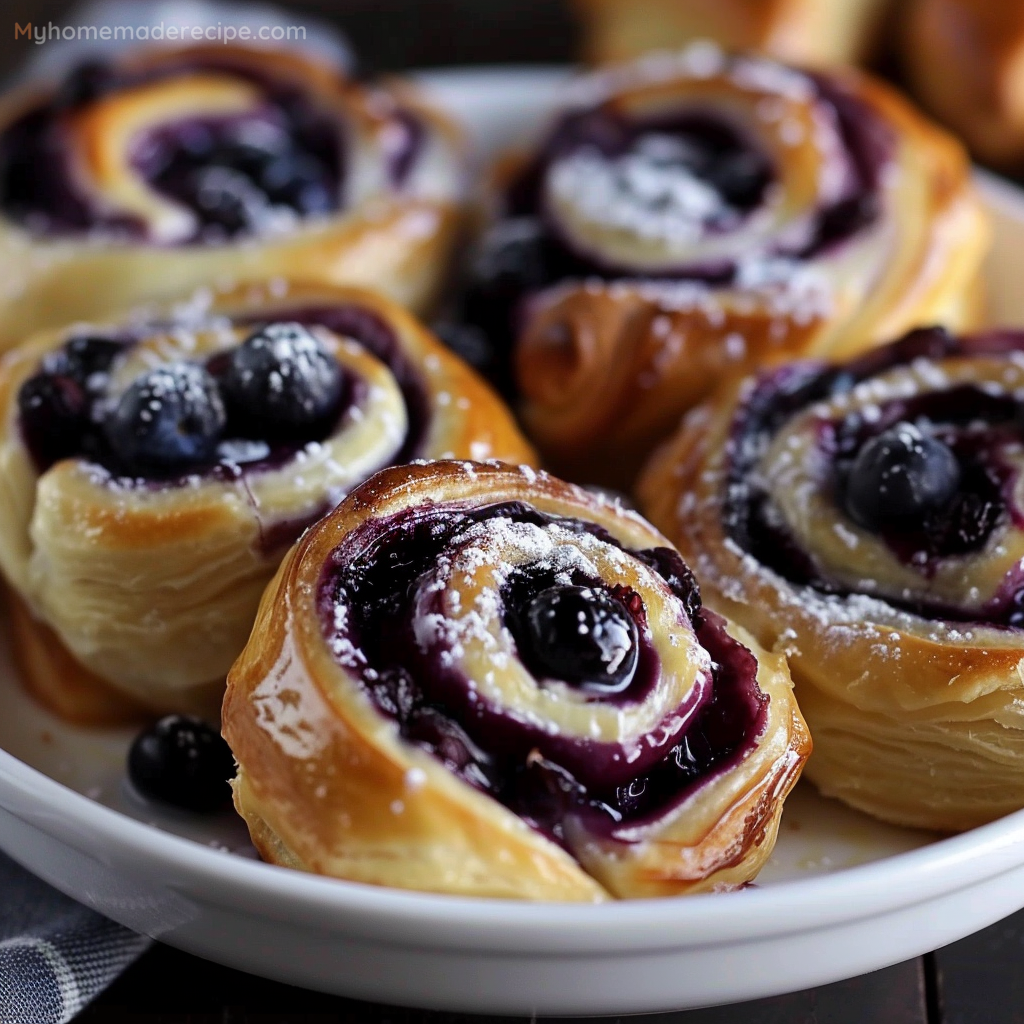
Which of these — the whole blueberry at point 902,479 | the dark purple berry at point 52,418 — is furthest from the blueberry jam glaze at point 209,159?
the whole blueberry at point 902,479

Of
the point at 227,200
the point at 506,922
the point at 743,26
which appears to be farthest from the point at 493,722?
the point at 743,26

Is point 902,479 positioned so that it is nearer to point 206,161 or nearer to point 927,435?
point 927,435

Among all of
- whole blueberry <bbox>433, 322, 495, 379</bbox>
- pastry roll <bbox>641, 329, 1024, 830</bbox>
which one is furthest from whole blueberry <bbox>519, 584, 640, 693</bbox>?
whole blueberry <bbox>433, 322, 495, 379</bbox>

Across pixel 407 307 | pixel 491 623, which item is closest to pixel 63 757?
pixel 491 623

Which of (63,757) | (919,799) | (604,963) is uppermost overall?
(604,963)

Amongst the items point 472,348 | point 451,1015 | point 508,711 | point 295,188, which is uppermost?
point 508,711

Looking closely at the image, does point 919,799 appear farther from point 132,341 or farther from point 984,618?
point 132,341

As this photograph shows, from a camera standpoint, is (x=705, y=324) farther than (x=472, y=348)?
No

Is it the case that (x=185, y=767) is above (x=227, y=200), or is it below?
below
